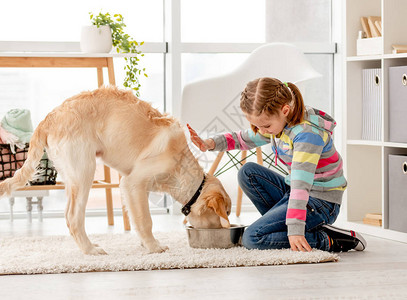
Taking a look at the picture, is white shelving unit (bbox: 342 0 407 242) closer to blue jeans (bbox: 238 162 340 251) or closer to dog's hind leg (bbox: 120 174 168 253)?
blue jeans (bbox: 238 162 340 251)

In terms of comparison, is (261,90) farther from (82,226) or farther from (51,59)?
(51,59)

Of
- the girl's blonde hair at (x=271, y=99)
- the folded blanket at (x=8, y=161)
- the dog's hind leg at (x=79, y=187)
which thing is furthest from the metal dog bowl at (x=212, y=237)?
the folded blanket at (x=8, y=161)

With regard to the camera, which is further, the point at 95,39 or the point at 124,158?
the point at 95,39

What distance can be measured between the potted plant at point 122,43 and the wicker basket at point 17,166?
0.69 metres

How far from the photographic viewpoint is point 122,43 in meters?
3.51

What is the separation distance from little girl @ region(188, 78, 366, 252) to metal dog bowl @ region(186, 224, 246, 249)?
0.06 m

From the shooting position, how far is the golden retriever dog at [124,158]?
2396 millimetres

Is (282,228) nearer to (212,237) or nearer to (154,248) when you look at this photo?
(212,237)

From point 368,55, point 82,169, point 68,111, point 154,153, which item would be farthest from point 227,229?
point 368,55

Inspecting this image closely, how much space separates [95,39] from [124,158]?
1052 mm

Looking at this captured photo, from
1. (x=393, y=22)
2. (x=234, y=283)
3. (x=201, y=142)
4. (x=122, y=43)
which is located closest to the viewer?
(x=234, y=283)

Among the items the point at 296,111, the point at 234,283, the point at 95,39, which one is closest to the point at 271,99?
the point at 296,111

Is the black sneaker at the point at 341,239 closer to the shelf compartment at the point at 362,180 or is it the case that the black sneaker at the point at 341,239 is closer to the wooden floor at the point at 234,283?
the wooden floor at the point at 234,283

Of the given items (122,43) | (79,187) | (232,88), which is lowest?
(79,187)
